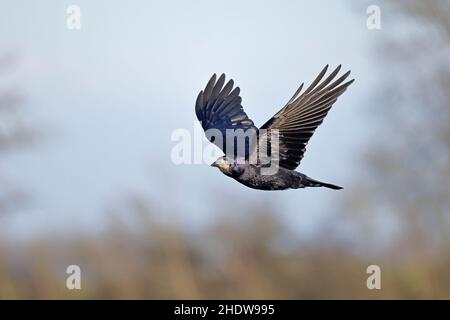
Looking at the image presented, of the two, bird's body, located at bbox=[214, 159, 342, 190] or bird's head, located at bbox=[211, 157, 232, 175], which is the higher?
bird's head, located at bbox=[211, 157, 232, 175]

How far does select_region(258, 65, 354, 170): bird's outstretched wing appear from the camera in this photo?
34.1ft

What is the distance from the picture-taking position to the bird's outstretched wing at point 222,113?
10.9 meters

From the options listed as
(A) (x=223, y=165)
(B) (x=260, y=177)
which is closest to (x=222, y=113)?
(A) (x=223, y=165)

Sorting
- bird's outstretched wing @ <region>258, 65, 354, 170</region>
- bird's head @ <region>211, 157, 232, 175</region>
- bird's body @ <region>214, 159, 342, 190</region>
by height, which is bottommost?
bird's body @ <region>214, 159, 342, 190</region>

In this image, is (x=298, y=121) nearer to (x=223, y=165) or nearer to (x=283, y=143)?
(x=283, y=143)

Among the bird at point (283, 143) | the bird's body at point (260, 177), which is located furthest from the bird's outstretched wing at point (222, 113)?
the bird's body at point (260, 177)

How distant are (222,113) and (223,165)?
2.87 feet

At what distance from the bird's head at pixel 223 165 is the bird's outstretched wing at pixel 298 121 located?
312 mm

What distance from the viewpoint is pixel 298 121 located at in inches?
412

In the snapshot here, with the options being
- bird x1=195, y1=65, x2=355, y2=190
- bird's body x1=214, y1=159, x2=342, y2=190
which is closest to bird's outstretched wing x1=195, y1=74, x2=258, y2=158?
bird x1=195, y1=65, x2=355, y2=190

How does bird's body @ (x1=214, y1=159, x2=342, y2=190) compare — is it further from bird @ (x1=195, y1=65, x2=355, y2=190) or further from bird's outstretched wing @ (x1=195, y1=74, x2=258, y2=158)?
bird's outstretched wing @ (x1=195, y1=74, x2=258, y2=158)

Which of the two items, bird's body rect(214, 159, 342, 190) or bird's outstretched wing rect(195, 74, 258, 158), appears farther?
bird's outstretched wing rect(195, 74, 258, 158)

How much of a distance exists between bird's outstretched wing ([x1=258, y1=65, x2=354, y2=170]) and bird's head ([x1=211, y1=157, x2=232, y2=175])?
0.31 m
